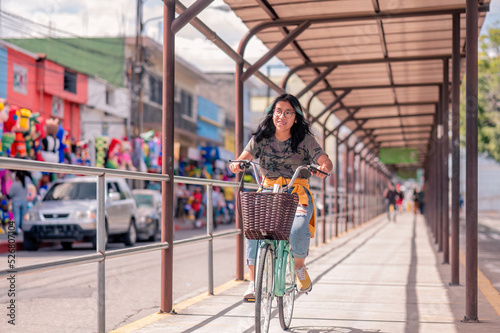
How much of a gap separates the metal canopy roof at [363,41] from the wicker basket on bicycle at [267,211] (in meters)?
4.82

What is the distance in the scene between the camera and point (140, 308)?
794 cm

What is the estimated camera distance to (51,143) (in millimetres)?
19359

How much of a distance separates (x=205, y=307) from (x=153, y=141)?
2270cm

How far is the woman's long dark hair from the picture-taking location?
17.9 ft

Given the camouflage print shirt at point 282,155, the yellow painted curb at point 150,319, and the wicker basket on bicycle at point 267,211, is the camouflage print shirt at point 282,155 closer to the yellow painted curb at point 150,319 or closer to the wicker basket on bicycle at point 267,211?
the wicker basket on bicycle at point 267,211

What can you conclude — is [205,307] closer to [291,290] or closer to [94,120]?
[291,290]

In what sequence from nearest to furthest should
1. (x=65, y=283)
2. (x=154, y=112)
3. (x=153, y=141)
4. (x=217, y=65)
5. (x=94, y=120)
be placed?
1. (x=65, y=283)
2. (x=153, y=141)
3. (x=94, y=120)
4. (x=154, y=112)
5. (x=217, y=65)

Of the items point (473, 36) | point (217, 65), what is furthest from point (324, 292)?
point (217, 65)

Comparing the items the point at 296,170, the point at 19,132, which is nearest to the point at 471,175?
the point at 296,170

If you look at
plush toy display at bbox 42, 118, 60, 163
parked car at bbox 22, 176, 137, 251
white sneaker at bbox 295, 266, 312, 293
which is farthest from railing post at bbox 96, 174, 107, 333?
plush toy display at bbox 42, 118, 60, 163

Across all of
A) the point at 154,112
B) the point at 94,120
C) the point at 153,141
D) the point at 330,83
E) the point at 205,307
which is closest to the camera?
the point at 205,307

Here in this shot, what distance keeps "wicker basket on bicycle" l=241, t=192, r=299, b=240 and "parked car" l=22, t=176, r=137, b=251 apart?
38.2 ft

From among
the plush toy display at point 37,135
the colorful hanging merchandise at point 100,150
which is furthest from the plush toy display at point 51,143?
the colorful hanging merchandise at point 100,150

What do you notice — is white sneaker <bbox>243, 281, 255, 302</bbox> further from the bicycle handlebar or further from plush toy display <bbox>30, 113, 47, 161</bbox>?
plush toy display <bbox>30, 113, 47, 161</bbox>
